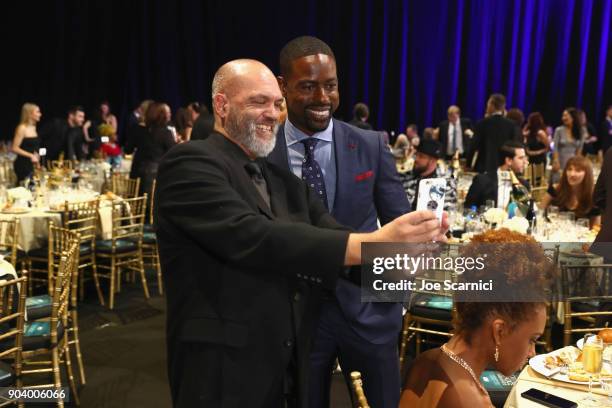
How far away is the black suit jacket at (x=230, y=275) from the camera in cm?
143

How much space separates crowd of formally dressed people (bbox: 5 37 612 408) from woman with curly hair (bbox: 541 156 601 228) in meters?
3.72

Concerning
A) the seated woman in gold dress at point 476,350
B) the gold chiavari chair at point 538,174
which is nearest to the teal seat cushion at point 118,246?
the seated woman in gold dress at point 476,350

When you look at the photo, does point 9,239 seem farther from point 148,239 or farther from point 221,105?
point 221,105

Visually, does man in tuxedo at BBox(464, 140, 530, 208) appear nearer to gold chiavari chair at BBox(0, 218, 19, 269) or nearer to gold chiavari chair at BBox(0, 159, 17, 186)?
gold chiavari chair at BBox(0, 218, 19, 269)

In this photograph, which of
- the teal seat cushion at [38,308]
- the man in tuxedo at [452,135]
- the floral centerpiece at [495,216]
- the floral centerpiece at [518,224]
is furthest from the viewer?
the man in tuxedo at [452,135]

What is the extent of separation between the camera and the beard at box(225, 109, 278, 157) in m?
1.61

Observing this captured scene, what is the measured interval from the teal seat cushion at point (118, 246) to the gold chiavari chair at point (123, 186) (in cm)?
157

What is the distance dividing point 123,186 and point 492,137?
4147mm

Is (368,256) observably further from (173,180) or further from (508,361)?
(508,361)

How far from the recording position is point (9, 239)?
544 centimetres

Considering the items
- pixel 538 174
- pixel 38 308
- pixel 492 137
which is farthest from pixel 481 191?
pixel 538 174

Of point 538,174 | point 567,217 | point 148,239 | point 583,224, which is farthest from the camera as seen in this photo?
point 538,174

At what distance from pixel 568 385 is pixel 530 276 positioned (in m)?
1.02

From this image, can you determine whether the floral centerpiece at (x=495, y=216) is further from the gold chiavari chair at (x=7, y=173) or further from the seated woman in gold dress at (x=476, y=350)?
the gold chiavari chair at (x=7, y=173)
